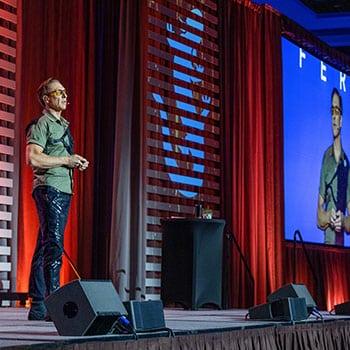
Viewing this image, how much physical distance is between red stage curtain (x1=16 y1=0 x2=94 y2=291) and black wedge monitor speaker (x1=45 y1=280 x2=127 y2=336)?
343 cm

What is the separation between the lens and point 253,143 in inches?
362

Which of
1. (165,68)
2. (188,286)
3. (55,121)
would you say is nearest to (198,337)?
(55,121)

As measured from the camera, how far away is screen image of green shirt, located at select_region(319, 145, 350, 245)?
33.3 ft

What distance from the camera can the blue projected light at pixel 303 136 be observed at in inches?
380

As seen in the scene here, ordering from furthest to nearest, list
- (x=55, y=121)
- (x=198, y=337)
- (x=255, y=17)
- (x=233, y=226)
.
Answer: (x=255, y=17), (x=233, y=226), (x=55, y=121), (x=198, y=337)

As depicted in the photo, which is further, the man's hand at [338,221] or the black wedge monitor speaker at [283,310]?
the man's hand at [338,221]

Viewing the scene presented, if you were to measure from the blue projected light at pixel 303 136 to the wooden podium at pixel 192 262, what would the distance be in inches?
113

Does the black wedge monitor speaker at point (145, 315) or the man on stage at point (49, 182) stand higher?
the man on stage at point (49, 182)

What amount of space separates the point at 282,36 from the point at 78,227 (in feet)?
12.1

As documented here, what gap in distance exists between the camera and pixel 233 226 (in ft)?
28.8

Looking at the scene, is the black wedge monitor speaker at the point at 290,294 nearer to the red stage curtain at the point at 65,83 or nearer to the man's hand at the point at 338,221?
the red stage curtain at the point at 65,83

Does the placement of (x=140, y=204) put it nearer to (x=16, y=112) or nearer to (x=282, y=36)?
(x=16, y=112)

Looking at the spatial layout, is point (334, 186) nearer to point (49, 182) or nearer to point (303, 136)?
point (303, 136)

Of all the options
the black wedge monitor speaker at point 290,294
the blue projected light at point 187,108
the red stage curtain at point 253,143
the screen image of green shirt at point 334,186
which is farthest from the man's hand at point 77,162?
the screen image of green shirt at point 334,186
